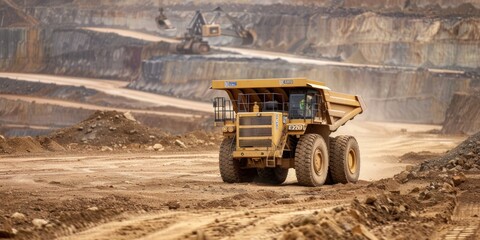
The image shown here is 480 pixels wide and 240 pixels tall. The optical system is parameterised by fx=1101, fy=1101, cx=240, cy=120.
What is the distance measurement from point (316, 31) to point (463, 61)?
14470 millimetres

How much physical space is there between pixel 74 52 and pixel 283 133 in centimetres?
5897

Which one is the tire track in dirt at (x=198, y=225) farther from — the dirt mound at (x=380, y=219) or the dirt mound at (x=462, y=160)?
the dirt mound at (x=462, y=160)

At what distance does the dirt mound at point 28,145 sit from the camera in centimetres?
3024

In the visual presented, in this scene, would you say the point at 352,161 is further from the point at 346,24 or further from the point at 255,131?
the point at 346,24

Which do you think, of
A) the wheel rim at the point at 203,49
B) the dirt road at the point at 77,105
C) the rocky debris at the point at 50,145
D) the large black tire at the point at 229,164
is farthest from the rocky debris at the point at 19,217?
the wheel rim at the point at 203,49

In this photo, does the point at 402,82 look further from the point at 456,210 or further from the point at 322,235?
the point at 322,235

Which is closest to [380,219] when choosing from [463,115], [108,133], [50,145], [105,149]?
[105,149]

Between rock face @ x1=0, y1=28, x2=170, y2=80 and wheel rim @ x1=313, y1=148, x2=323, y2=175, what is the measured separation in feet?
173

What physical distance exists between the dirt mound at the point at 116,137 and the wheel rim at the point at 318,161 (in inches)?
497

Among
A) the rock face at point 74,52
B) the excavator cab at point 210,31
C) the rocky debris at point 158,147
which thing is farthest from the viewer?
the rock face at point 74,52

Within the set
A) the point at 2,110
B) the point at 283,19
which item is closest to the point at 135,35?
the point at 283,19

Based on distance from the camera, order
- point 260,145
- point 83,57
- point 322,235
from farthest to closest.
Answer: point 83,57 < point 260,145 < point 322,235

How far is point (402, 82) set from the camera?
56938 mm

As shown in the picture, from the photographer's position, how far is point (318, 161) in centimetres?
1973
